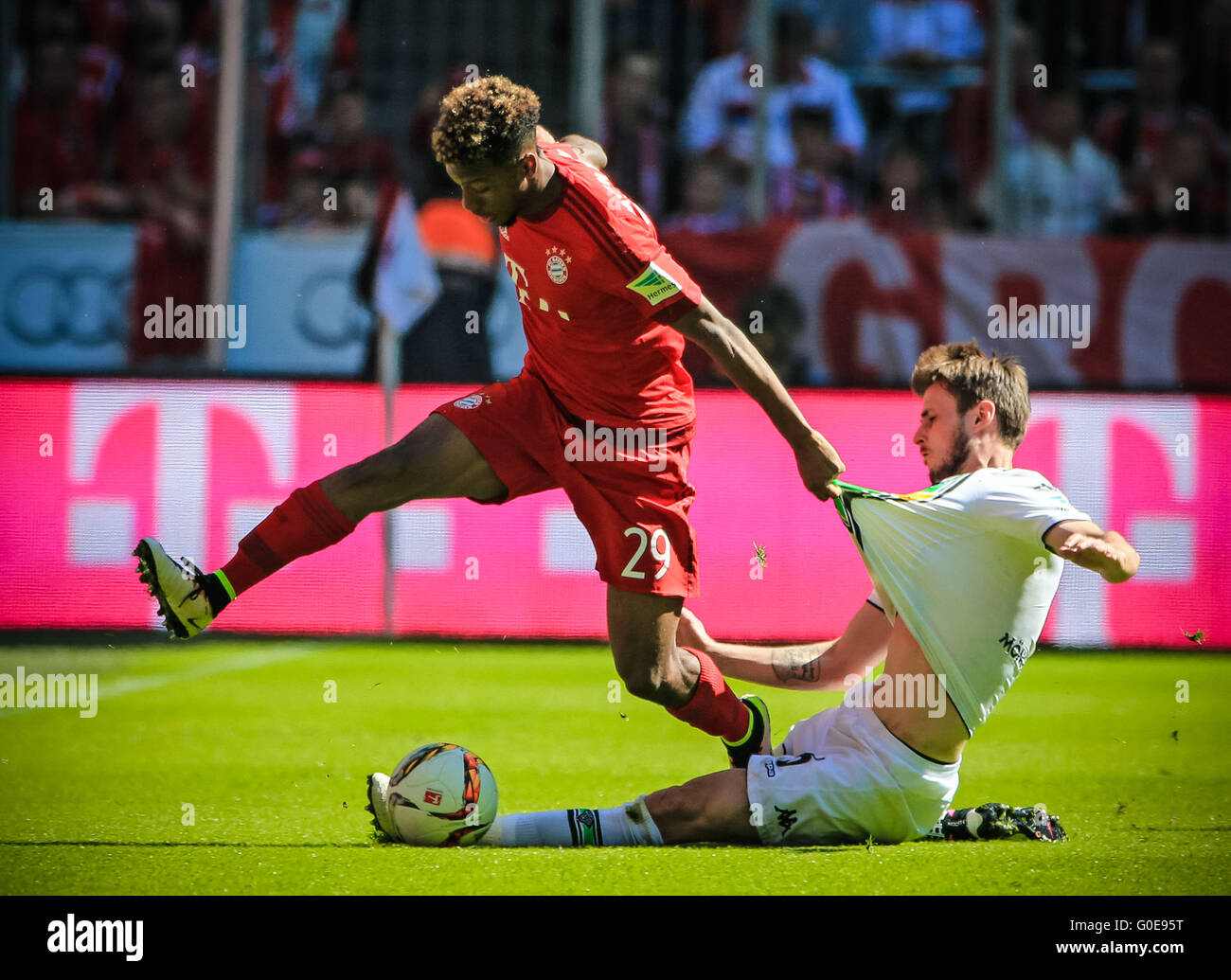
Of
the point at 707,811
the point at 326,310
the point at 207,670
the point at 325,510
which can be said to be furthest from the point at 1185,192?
the point at 325,510

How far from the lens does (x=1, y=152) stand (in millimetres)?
9773

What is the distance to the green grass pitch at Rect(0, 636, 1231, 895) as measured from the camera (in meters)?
3.52

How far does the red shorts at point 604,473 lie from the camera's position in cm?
414

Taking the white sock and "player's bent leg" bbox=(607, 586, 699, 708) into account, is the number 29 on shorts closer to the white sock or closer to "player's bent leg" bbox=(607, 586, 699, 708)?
"player's bent leg" bbox=(607, 586, 699, 708)

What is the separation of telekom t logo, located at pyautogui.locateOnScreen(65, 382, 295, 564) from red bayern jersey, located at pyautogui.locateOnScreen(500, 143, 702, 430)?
377cm

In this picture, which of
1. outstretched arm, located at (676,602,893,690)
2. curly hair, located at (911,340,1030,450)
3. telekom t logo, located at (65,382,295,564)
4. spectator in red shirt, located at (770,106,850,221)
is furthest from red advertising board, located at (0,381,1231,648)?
curly hair, located at (911,340,1030,450)

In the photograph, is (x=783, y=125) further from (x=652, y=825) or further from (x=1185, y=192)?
(x=652, y=825)

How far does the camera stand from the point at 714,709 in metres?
4.17

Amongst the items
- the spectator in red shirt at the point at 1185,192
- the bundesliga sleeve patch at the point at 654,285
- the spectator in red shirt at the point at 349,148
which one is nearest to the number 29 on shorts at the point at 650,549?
the bundesliga sleeve patch at the point at 654,285

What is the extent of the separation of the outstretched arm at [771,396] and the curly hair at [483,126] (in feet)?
2.14

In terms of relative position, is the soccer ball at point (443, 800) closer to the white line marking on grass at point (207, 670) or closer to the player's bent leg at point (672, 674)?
the player's bent leg at point (672, 674)

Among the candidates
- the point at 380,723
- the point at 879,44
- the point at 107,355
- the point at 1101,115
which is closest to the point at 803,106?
the point at 879,44

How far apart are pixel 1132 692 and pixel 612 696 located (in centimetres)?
245

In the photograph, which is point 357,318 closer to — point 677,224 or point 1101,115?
point 677,224
